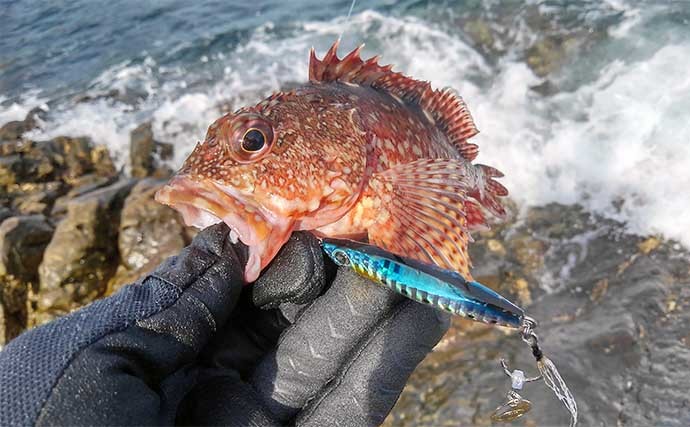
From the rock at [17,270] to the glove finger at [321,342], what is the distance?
16.8 feet

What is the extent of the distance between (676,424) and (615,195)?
12.5 feet

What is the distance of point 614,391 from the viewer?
15.2 feet

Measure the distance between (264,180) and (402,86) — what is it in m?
1.30

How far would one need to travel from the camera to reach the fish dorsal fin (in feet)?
9.61

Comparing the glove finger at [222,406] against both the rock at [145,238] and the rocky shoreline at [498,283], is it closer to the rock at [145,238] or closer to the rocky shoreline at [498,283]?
the rocky shoreline at [498,283]

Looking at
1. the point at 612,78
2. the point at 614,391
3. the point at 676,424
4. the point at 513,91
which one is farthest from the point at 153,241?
the point at 612,78

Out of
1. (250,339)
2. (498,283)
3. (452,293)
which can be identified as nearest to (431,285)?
(452,293)

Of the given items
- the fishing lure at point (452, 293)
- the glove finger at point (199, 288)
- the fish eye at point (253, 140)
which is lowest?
the glove finger at point (199, 288)

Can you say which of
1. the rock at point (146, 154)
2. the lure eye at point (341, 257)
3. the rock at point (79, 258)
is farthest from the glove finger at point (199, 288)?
the rock at point (146, 154)

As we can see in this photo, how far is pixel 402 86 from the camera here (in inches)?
126

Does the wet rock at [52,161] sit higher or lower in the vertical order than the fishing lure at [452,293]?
lower

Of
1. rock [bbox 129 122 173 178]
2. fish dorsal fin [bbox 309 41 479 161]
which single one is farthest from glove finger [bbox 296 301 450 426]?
rock [bbox 129 122 173 178]

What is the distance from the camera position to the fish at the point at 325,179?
2221 mm

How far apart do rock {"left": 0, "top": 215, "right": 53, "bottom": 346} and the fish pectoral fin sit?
5660 mm
